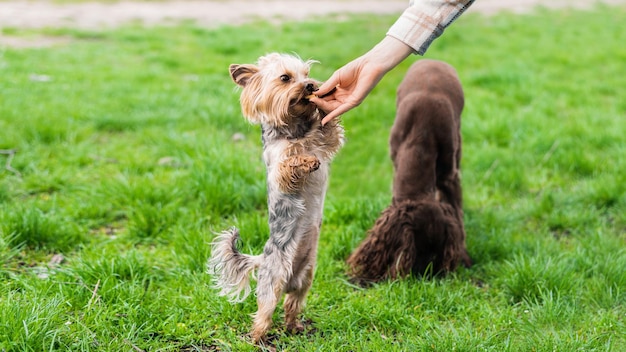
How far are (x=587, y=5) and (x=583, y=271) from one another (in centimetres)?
1564

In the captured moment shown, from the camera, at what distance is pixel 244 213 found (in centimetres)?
454

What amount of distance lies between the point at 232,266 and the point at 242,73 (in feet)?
3.29

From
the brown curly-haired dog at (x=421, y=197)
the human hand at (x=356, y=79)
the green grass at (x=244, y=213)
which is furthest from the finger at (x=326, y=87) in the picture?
the brown curly-haired dog at (x=421, y=197)

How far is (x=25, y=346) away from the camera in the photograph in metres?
2.89

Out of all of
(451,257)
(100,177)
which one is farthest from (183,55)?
(451,257)

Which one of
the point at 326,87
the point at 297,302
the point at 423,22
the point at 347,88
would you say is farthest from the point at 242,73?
the point at 297,302

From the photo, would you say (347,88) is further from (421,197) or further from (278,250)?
(421,197)

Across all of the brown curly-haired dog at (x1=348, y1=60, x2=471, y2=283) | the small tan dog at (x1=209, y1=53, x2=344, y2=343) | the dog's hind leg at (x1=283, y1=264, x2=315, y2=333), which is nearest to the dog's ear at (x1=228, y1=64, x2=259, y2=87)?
the small tan dog at (x1=209, y1=53, x2=344, y2=343)

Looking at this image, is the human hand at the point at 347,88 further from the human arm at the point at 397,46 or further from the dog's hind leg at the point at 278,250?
the dog's hind leg at the point at 278,250

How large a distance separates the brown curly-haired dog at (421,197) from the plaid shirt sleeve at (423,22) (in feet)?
3.01

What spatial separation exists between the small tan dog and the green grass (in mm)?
339

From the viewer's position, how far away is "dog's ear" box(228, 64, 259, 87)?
9.55 ft

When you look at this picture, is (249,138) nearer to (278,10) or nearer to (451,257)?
(451,257)

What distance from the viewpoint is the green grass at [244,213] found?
3303 millimetres
